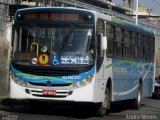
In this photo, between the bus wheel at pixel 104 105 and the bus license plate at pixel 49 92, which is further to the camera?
the bus wheel at pixel 104 105

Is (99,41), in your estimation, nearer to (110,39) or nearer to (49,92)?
(110,39)

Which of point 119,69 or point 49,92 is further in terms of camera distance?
point 119,69

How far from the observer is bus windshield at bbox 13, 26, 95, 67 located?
15.2 m

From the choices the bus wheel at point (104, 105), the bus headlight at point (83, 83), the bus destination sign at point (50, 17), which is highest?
the bus destination sign at point (50, 17)

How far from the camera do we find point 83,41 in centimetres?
1536

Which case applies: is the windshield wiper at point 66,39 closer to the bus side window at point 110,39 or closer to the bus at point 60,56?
the bus at point 60,56

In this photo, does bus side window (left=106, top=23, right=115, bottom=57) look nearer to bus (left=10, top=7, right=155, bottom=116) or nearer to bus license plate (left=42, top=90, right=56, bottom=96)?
bus (left=10, top=7, right=155, bottom=116)

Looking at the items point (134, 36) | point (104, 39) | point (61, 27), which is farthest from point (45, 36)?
point (134, 36)

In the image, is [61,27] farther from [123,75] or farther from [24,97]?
[123,75]

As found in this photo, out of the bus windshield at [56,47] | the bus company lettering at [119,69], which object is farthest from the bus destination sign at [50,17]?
the bus company lettering at [119,69]

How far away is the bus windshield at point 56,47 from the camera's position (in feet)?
50.0

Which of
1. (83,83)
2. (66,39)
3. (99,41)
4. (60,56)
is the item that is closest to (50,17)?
(66,39)

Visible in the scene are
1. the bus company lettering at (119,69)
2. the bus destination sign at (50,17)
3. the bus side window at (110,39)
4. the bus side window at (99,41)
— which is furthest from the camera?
the bus company lettering at (119,69)

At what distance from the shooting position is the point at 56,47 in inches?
605
